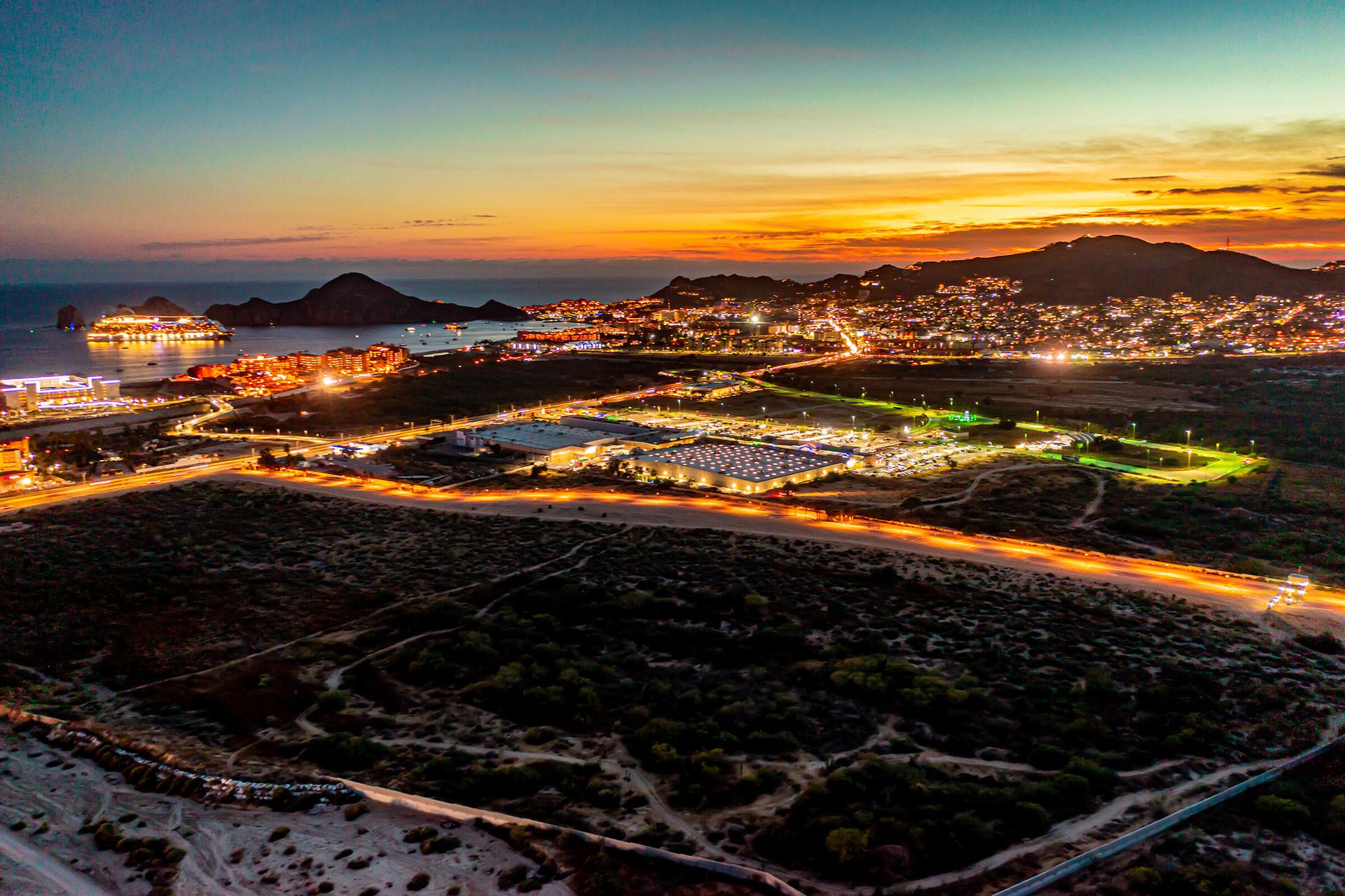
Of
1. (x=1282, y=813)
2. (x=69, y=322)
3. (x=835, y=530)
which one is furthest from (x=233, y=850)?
(x=69, y=322)

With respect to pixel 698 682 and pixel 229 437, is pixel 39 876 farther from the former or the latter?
pixel 229 437

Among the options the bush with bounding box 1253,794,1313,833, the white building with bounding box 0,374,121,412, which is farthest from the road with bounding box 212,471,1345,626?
the white building with bounding box 0,374,121,412

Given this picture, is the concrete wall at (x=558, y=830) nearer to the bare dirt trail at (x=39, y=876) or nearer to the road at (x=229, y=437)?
the bare dirt trail at (x=39, y=876)

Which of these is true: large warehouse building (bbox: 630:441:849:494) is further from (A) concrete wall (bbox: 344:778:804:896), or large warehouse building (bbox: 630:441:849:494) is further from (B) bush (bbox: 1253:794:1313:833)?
(A) concrete wall (bbox: 344:778:804:896)

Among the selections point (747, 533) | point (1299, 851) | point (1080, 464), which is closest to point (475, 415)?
point (747, 533)

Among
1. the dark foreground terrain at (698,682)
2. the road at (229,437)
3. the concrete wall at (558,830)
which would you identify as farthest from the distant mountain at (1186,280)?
the concrete wall at (558,830)

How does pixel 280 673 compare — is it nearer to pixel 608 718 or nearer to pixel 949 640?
pixel 608 718

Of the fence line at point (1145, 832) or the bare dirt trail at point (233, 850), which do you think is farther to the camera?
the bare dirt trail at point (233, 850)
